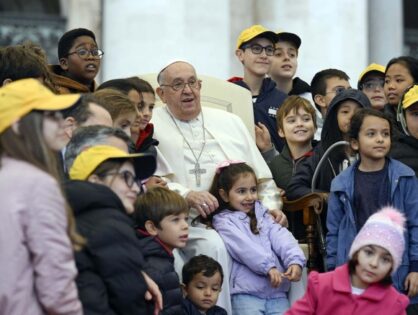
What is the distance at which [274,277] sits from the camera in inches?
372

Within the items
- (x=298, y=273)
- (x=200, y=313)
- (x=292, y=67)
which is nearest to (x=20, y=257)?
(x=200, y=313)

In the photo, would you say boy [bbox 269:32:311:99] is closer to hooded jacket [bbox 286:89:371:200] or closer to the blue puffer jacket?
hooded jacket [bbox 286:89:371:200]

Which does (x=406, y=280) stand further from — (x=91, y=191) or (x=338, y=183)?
(x=91, y=191)

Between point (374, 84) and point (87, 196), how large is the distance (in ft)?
17.8

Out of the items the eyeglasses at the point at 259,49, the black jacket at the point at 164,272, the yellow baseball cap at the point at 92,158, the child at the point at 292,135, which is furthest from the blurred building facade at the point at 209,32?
the yellow baseball cap at the point at 92,158

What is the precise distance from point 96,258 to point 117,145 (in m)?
0.75

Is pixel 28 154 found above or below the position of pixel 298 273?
above

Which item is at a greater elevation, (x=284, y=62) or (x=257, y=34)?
(x=257, y=34)

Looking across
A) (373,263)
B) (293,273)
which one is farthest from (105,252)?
(293,273)

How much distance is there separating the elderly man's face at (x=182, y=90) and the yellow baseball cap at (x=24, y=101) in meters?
3.67

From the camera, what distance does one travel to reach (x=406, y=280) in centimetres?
934

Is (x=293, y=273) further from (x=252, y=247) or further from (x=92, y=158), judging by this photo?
(x=92, y=158)

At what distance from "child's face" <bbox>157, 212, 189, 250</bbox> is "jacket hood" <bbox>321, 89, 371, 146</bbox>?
193 centimetres

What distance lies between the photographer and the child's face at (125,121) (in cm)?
862
